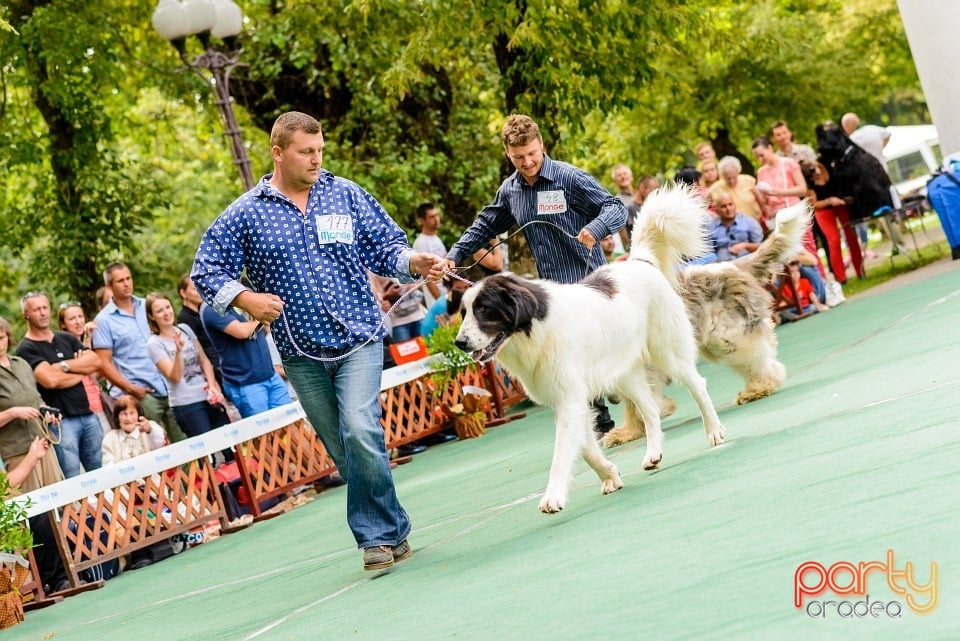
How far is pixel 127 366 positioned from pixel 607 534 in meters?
7.83

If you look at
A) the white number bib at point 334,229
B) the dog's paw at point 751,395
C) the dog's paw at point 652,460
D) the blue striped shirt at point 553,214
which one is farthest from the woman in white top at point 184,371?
the dog's paw at point 652,460

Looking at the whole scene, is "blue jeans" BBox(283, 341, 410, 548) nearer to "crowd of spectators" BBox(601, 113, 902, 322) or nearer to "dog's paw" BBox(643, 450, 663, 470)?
"dog's paw" BBox(643, 450, 663, 470)

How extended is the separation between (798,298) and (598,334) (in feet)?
33.1

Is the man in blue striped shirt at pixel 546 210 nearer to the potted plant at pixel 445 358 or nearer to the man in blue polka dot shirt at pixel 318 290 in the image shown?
the man in blue polka dot shirt at pixel 318 290

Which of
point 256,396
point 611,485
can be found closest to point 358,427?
point 611,485

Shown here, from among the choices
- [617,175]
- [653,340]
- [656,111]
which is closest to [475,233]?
[653,340]

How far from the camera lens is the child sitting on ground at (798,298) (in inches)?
663

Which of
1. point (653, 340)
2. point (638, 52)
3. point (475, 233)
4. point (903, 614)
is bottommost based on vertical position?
point (903, 614)

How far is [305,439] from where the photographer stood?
42.5 feet

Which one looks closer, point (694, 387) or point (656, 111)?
point (694, 387)

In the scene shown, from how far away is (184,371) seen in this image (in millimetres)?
12414

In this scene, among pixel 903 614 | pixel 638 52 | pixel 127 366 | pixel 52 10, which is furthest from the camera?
pixel 52 10

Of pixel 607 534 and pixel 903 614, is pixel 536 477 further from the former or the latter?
pixel 903 614

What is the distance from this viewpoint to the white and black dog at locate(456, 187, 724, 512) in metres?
6.89
